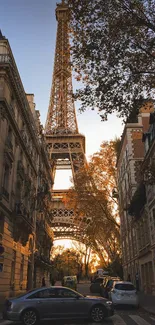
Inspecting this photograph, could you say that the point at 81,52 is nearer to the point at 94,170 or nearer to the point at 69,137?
the point at 94,170

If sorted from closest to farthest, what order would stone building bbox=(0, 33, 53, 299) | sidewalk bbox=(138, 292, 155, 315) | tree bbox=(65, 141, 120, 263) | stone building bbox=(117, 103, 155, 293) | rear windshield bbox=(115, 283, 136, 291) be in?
sidewalk bbox=(138, 292, 155, 315), rear windshield bbox=(115, 283, 136, 291), stone building bbox=(0, 33, 53, 299), stone building bbox=(117, 103, 155, 293), tree bbox=(65, 141, 120, 263)

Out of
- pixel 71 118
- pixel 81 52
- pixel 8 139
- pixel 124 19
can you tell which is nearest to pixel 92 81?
pixel 81 52

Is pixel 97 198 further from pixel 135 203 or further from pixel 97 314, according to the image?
pixel 97 314

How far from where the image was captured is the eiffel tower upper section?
217 feet

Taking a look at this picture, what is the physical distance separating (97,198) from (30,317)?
25.3 meters

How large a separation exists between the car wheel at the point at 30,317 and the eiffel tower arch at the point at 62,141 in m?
45.8

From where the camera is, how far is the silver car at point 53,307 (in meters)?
11.3

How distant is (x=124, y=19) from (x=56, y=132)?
58.8m

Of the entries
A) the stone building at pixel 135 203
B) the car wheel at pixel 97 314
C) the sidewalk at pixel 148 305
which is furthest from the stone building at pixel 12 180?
the stone building at pixel 135 203

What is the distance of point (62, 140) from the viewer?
67.2 metres

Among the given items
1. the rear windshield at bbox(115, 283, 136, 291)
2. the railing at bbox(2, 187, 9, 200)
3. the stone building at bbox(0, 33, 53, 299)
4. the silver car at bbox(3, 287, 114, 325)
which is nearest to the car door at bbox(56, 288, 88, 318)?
the silver car at bbox(3, 287, 114, 325)

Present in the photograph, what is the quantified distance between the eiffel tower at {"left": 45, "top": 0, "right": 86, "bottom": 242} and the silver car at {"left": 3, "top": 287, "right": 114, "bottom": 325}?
1757 inches

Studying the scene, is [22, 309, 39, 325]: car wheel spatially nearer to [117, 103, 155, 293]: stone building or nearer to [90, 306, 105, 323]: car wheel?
[90, 306, 105, 323]: car wheel

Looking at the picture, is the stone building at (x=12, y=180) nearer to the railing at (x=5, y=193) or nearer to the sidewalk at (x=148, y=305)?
the railing at (x=5, y=193)
